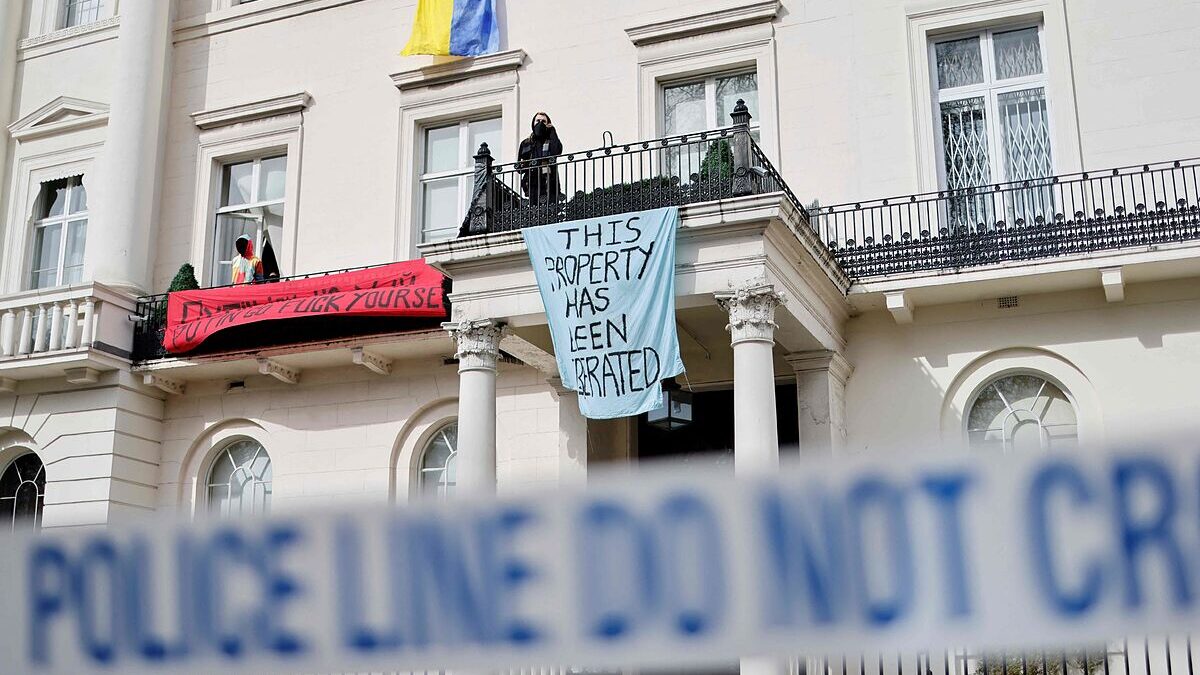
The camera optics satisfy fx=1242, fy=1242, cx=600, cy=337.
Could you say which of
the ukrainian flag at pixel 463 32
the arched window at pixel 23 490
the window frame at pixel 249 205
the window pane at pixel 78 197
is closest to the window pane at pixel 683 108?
the ukrainian flag at pixel 463 32

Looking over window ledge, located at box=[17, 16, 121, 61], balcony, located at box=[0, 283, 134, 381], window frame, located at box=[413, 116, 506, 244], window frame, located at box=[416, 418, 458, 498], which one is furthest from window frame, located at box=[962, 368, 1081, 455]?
window ledge, located at box=[17, 16, 121, 61]

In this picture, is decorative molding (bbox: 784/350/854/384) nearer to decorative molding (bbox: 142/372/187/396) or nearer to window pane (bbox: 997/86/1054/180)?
window pane (bbox: 997/86/1054/180)

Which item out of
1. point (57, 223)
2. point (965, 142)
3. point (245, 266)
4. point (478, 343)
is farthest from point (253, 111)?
point (965, 142)

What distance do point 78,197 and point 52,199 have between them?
0.62m

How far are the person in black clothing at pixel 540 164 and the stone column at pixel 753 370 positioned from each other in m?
2.78

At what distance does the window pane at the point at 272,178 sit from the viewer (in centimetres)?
1994

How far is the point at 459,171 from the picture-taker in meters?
18.7

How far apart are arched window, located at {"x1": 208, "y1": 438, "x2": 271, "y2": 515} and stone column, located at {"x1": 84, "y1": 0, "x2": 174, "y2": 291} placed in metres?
2.95

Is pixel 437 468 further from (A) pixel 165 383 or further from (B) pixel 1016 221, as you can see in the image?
(B) pixel 1016 221

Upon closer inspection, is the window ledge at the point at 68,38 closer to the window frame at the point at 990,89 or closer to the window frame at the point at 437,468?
the window frame at the point at 437,468

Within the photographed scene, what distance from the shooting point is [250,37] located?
20453 mm

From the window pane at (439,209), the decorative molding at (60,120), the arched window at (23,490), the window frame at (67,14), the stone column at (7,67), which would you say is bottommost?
the arched window at (23,490)

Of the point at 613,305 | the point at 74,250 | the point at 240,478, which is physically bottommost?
the point at 240,478

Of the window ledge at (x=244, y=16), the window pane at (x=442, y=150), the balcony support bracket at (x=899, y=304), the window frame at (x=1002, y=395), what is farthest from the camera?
the window ledge at (x=244, y=16)
